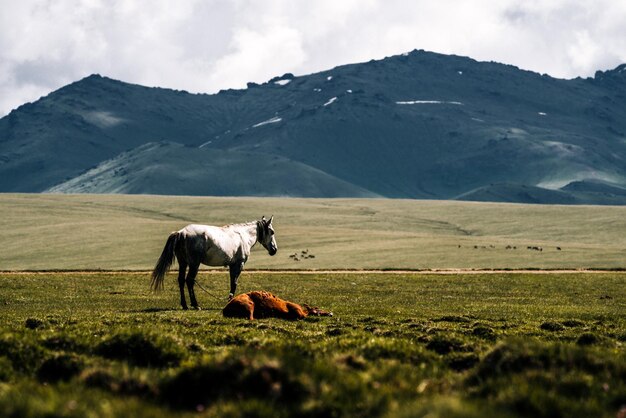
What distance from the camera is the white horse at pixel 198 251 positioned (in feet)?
95.6

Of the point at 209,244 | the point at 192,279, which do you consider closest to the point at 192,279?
the point at 192,279

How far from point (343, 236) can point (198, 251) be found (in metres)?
83.3

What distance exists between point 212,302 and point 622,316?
19.0 meters

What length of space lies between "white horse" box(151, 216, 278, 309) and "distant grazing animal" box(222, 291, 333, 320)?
182 inches

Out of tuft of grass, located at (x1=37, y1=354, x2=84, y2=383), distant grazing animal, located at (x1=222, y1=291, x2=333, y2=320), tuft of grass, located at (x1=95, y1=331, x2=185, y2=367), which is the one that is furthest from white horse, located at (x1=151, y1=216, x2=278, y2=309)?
tuft of grass, located at (x1=37, y1=354, x2=84, y2=383)

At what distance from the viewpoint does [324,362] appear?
11.5 meters

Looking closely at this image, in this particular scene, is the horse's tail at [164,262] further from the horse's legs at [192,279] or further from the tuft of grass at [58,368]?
the tuft of grass at [58,368]

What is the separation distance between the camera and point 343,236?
370ft

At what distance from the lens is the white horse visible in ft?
95.6

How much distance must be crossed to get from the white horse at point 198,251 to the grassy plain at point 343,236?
42.9 metres

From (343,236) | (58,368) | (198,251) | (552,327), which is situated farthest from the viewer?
(343,236)

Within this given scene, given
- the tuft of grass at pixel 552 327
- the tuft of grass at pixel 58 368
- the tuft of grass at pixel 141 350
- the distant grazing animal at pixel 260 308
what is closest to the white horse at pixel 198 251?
the distant grazing animal at pixel 260 308

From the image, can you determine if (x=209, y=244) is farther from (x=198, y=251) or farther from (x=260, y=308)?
(x=260, y=308)

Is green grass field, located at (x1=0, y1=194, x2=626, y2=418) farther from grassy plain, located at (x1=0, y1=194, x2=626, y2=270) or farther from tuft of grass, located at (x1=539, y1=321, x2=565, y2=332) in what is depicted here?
grassy plain, located at (x1=0, y1=194, x2=626, y2=270)
